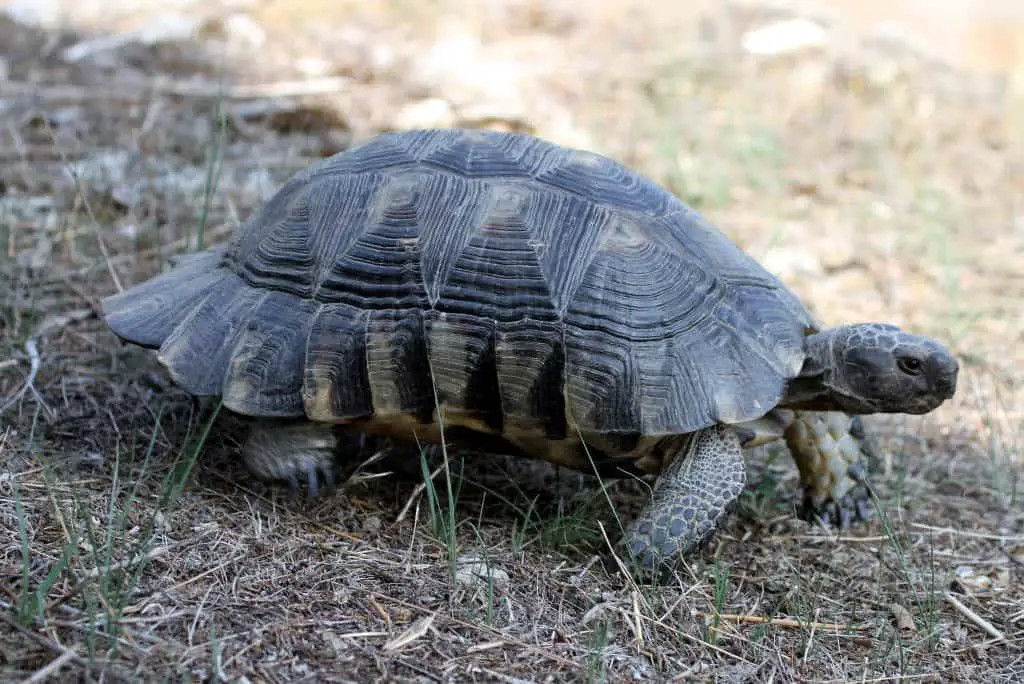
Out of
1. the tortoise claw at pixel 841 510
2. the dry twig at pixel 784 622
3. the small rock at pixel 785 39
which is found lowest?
the tortoise claw at pixel 841 510

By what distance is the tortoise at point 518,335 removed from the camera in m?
3.11

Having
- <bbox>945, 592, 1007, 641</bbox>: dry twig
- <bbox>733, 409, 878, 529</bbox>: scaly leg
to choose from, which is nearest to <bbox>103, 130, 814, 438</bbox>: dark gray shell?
<bbox>733, 409, 878, 529</bbox>: scaly leg

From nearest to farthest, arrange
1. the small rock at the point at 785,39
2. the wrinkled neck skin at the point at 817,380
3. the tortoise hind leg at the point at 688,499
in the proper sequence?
the tortoise hind leg at the point at 688,499
the wrinkled neck skin at the point at 817,380
the small rock at the point at 785,39

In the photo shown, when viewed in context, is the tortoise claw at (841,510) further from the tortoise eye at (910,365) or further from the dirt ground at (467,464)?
the tortoise eye at (910,365)

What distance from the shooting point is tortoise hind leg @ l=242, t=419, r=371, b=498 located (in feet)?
10.8

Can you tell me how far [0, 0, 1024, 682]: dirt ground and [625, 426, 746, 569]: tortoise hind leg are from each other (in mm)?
120

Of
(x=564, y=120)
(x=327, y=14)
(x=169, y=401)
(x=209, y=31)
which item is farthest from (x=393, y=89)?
(x=169, y=401)

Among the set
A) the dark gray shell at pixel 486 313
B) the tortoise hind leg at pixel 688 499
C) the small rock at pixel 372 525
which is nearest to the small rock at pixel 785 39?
the dark gray shell at pixel 486 313

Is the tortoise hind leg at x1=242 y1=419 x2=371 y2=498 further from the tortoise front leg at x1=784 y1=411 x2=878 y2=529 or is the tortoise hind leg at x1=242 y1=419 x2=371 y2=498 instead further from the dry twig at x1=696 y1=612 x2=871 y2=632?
the tortoise front leg at x1=784 y1=411 x2=878 y2=529

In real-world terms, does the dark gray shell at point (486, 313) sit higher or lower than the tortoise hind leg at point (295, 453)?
higher

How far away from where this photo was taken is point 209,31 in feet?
26.5

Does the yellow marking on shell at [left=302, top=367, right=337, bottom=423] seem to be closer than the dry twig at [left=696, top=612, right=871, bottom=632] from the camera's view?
No

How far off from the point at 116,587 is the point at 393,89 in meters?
5.38

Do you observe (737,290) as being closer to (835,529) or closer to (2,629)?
(835,529)
